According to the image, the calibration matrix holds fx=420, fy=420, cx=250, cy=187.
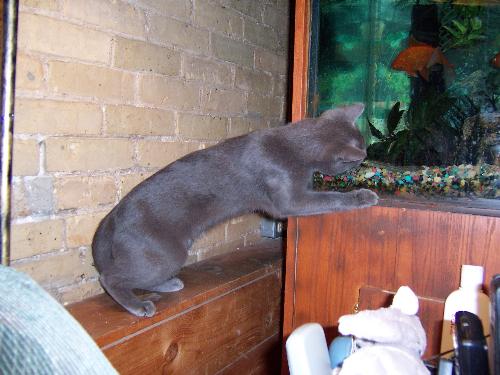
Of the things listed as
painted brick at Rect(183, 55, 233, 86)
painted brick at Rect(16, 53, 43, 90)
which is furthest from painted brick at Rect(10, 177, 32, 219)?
painted brick at Rect(183, 55, 233, 86)

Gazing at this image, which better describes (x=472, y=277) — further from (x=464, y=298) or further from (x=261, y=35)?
(x=261, y=35)

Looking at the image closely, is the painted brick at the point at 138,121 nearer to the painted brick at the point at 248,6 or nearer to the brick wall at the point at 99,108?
the brick wall at the point at 99,108

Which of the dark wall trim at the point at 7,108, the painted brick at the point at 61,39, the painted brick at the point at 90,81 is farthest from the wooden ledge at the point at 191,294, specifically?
the painted brick at the point at 61,39

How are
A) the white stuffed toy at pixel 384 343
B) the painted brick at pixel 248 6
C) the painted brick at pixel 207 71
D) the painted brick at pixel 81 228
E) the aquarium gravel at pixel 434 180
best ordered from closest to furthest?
the white stuffed toy at pixel 384 343, the aquarium gravel at pixel 434 180, the painted brick at pixel 81 228, the painted brick at pixel 207 71, the painted brick at pixel 248 6

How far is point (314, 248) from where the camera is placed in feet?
3.77

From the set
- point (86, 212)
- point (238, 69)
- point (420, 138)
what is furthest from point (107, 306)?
point (238, 69)

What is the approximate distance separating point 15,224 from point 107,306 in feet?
1.16

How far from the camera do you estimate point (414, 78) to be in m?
1.19

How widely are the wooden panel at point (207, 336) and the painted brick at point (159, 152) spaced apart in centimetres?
53

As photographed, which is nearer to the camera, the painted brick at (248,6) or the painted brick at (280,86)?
the painted brick at (248,6)

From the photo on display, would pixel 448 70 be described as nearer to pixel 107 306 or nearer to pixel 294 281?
pixel 294 281

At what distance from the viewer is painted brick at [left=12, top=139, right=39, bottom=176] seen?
1094mm

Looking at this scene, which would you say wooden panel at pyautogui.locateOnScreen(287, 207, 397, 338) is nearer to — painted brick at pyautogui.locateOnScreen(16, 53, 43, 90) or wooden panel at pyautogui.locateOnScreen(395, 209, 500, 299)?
wooden panel at pyautogui.locateOnScreen(395, 209, 500, 299)

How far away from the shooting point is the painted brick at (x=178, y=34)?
146 centimetres
